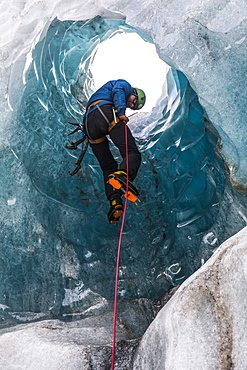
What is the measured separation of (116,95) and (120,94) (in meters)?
0.04

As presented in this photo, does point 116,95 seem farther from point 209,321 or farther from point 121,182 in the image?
point 209,321

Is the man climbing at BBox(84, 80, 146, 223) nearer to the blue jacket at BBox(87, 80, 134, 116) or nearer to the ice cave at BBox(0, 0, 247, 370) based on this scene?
the blue jacket at BBox(87, 80, 134, 116)

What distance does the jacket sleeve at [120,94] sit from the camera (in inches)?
152

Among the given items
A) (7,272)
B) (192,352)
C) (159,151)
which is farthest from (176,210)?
(192,352)

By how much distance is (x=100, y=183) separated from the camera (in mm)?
4582

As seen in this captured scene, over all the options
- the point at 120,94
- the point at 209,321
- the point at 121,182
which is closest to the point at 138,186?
the point at 120,94

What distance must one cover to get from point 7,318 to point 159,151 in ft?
7.65

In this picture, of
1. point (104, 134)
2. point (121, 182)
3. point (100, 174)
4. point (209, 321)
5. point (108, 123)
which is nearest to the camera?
point (209, 321)

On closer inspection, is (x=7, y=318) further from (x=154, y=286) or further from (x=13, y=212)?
(x=154, y=286)

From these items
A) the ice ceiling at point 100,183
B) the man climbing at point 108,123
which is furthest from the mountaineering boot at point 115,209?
the ice ceiling at point 100,183

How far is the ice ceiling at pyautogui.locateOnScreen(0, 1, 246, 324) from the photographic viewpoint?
11.0 ft

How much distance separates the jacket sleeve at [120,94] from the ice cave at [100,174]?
558 mm

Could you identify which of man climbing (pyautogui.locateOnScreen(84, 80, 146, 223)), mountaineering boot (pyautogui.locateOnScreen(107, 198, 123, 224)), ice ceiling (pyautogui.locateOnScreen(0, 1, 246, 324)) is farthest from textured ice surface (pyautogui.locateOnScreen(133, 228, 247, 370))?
man climbing (pyautogui.locateOnScreen(84, 80, 146, 223))

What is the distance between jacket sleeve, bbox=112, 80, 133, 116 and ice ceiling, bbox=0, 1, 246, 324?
0.53 meters
